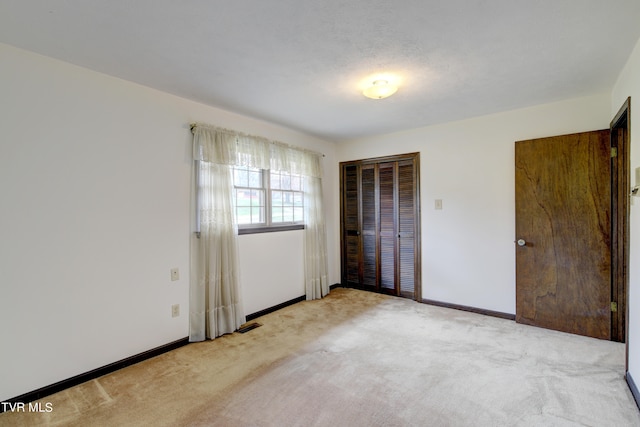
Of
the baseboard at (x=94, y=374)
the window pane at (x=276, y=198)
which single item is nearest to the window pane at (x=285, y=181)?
the window pane at (x=276, y=198)

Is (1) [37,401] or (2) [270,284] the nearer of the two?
(1) [37,401]

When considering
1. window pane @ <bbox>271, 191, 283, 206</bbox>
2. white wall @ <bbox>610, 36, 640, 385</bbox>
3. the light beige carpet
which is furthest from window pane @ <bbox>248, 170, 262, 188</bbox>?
white wall @ <bbox>610, 36, 640, 385</bbox>

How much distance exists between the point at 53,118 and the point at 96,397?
78.3 inches

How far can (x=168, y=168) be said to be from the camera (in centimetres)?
280

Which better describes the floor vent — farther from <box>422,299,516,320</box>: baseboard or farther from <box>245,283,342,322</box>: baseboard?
<box>422,299,516,320</box>: baseboard

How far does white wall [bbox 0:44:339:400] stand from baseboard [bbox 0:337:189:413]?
4 centimetres

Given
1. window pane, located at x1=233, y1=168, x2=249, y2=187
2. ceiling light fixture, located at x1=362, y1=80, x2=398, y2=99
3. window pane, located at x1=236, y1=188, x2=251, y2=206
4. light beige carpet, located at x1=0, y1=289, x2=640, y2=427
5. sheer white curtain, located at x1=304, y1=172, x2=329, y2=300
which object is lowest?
light beige carpet, located at x1=0, y1=289, x2=640, y2=427

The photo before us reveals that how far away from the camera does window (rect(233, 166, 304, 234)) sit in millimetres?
3496

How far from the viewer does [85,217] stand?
2301mm

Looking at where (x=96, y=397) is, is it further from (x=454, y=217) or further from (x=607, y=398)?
(x=454, y=217)

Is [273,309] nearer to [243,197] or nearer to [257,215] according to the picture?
[257,215]

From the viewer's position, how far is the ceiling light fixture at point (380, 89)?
2541 millimetres

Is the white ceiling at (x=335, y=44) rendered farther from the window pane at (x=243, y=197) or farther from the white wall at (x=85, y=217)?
the window pane at (x=243, y=197)

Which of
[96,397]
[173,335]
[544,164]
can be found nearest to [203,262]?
[173,335]
